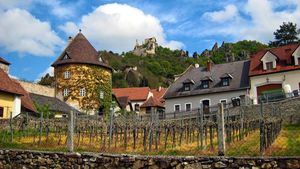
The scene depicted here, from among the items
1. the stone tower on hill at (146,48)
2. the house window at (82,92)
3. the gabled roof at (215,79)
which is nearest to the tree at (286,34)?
the gabled roof at (215,79)

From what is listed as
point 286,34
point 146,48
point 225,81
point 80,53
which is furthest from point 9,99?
point 146,48

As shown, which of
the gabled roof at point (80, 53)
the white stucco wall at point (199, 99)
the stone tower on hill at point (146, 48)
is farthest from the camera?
the stone tower on hill at point (146, 48)

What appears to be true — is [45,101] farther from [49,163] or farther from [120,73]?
[120,73]

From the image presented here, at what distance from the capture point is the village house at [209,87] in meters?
41.2

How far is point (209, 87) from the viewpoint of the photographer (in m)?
42.9

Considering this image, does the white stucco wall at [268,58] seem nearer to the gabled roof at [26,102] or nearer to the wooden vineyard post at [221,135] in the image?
the gabled roof at [26,102]

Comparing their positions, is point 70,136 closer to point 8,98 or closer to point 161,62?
point 8,98

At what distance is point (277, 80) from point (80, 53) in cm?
2397

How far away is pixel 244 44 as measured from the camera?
12388 centimetres

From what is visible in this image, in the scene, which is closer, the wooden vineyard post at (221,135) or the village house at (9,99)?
the wooden vineyard post at (221,135)

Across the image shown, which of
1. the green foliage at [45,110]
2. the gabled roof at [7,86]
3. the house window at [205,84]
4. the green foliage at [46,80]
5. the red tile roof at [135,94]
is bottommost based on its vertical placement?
the green foliage at [45,110]

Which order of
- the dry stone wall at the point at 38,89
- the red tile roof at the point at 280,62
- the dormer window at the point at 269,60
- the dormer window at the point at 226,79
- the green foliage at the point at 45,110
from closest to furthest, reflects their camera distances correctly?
the green foliage at the point at 45,110, the red tile roof at the point at 280,62, the dormer window at the point at 269,60, the dormer window at the point at 226,79, the dry stone wall at the point at 38,89

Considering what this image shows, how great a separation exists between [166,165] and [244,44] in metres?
120

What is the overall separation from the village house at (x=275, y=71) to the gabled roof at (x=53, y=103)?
1974 centimetres
